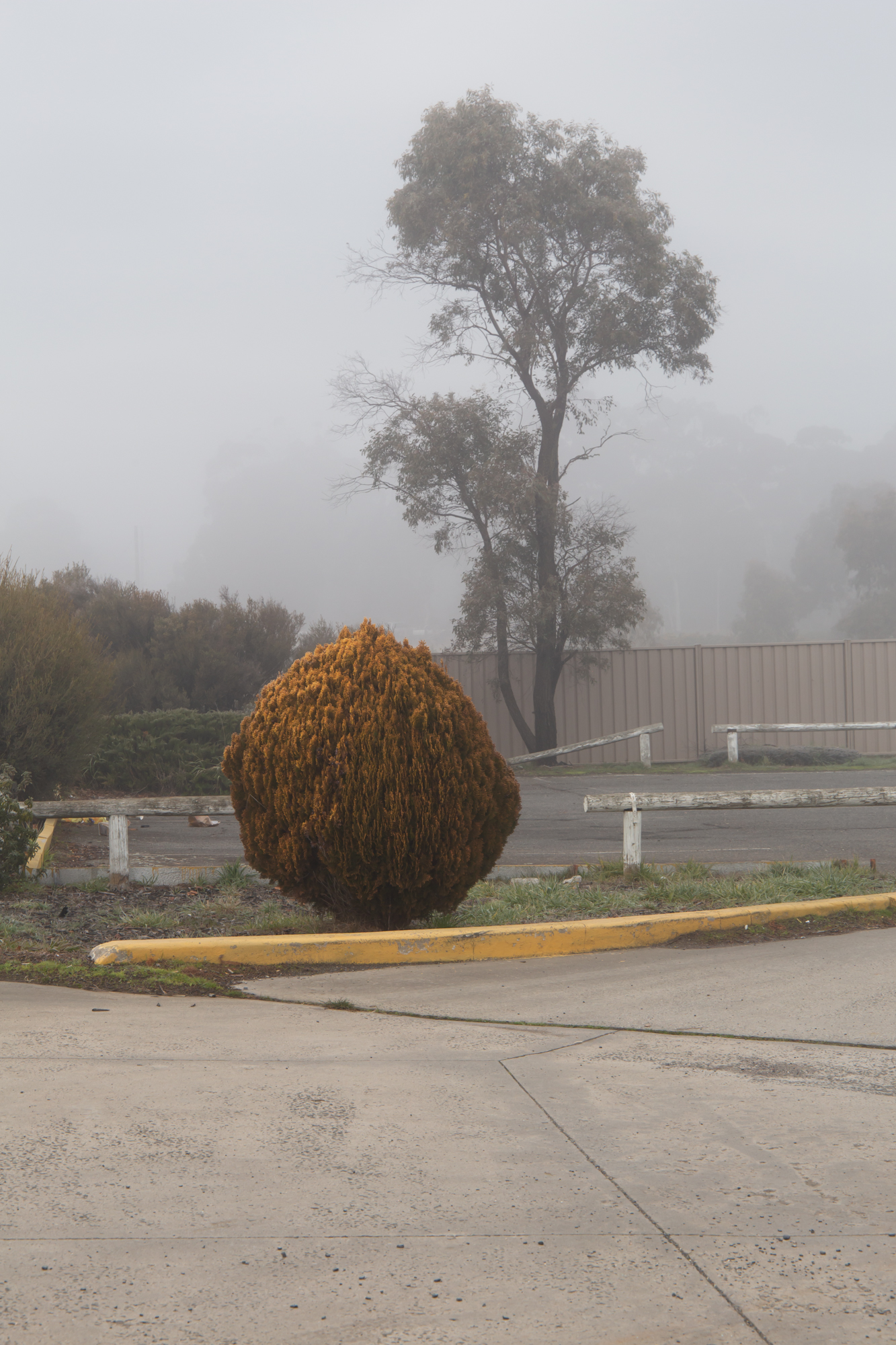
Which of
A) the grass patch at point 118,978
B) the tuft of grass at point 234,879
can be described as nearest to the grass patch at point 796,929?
the grass patch at point 118,978

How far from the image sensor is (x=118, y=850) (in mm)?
8492

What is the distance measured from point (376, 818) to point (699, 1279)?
363 cm

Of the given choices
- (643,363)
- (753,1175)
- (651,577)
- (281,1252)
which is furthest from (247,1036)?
(651,577)

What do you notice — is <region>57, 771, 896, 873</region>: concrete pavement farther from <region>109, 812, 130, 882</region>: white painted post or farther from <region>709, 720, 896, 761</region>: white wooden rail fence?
<region>709, 720, 896, 761</region>: white wooden rail fence

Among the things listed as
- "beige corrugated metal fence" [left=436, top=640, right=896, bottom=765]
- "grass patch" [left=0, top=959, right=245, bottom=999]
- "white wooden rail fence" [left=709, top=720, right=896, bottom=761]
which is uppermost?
"beige corrugated metal fence" [left=436, top=640, right=896, bottom=765]

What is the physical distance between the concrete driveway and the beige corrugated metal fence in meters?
18.8

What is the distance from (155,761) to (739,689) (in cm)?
1312

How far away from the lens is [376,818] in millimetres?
6164

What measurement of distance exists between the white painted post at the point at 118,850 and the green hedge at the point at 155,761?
271 inches

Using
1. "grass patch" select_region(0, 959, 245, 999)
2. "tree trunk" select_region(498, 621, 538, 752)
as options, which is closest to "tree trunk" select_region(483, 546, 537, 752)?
"tree trunk" select_region(498, 621, 538, 752)

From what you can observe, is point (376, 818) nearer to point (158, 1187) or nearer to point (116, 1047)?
point (116, 1047)

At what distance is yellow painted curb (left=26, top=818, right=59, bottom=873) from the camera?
873 cm

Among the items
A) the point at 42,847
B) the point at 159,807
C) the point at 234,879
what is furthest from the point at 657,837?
the point at 42,847

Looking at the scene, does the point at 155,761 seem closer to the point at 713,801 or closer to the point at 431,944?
the point at 713,801
